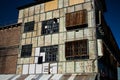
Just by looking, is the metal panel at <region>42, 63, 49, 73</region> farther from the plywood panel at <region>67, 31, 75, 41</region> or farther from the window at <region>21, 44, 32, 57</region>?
the plywood panel at <region>67, 31, 75, 41</region>

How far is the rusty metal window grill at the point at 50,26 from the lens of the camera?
849 inches

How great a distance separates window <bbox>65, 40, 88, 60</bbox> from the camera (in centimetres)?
1866

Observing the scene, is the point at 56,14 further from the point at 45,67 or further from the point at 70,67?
the point at 70,67

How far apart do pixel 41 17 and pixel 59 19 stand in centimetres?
289

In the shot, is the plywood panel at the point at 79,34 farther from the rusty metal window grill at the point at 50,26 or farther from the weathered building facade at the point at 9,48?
the weathered building facade at the point at 9,48

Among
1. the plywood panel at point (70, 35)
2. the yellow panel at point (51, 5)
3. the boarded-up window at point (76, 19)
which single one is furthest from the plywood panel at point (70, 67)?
the yellow panel at point (51, 5)

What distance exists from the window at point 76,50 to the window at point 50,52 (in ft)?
5.27

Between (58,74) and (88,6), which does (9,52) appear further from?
(88,6)

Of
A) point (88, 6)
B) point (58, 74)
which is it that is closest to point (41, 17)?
point (88, 6)

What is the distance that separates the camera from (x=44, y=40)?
71.6 ft

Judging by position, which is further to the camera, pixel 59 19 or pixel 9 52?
pixel 9 52

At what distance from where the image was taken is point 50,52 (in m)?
21.0

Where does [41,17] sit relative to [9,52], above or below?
above

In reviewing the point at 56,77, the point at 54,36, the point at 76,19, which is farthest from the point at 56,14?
the point at 56,77
